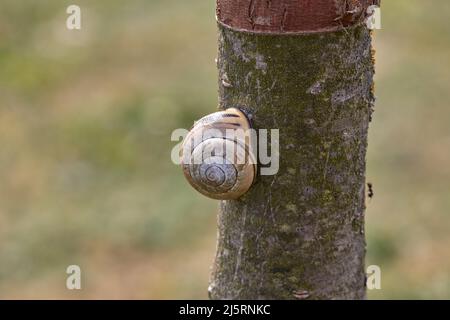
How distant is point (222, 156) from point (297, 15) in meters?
0.34

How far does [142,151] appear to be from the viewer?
18.9ft

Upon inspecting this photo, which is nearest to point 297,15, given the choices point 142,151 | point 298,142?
point 298,142

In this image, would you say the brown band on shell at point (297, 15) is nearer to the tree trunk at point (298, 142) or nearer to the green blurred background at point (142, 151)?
the tree trunk at point (298, 142)

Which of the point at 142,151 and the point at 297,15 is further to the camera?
the point at 142,151

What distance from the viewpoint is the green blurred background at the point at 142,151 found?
4.64 meters

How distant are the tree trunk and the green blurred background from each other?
8.07 feet

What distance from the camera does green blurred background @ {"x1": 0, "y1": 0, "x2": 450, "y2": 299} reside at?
464 centimetres

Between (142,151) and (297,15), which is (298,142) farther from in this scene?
(142,151)

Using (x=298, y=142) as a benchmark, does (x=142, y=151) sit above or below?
above

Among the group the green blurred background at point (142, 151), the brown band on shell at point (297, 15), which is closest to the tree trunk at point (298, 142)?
the brown band on shell at point (297, 15)

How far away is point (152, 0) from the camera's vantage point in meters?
8.27

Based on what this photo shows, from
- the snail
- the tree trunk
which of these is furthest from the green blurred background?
the snail

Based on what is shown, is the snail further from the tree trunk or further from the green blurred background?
the green blurred background

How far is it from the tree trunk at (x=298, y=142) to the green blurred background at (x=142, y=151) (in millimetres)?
2460
